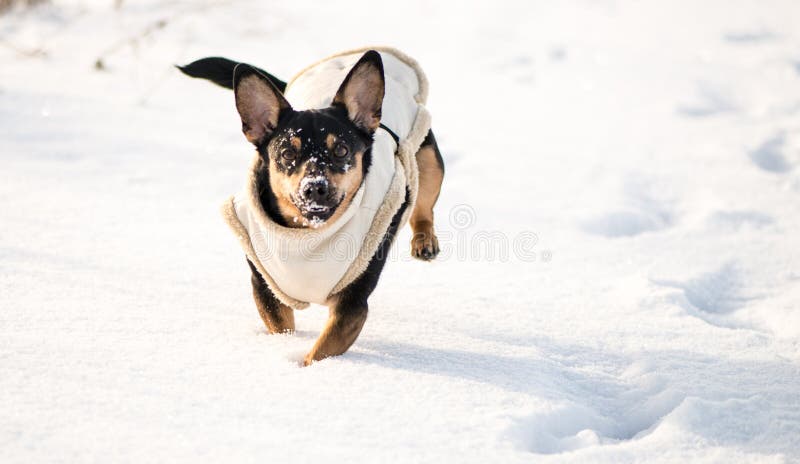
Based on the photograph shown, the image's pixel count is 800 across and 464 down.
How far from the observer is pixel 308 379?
2301 millimetres

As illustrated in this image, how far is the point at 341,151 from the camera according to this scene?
2.66 meters

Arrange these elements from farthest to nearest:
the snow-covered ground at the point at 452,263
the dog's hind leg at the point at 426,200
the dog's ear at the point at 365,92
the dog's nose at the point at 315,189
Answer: the dog's hind leg at the point at 426,200 → the dog's ear at the point at 365,92 → the dog's nose at the point at 315,189 → the snow-covered ground at the point at 452,263

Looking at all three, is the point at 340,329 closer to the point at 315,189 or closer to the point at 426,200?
the point at 315,189

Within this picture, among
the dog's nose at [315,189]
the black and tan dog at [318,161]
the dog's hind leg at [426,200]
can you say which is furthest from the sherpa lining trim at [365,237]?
the dog's hind leg at [426,200]

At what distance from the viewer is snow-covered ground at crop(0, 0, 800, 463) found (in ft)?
6.90

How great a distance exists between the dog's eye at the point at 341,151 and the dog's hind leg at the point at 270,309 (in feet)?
1.68

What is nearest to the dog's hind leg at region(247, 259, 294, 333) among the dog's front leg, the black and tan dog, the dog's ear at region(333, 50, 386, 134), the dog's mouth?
the black and tan dog

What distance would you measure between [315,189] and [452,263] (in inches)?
51.5

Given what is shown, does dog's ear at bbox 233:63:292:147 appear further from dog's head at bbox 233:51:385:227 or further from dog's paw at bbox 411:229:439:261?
dog's paw at bbox 411:229:439:261

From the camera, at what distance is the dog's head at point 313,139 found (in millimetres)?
2561

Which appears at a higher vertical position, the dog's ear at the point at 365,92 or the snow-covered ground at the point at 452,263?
the dog's ear at the point at 365,92

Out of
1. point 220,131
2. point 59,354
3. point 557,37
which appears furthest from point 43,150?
point 557,37

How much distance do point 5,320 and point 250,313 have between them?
0.83 meters

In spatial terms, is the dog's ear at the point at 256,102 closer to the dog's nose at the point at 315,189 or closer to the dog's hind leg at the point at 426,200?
the dog's nose at the point at 315,189
